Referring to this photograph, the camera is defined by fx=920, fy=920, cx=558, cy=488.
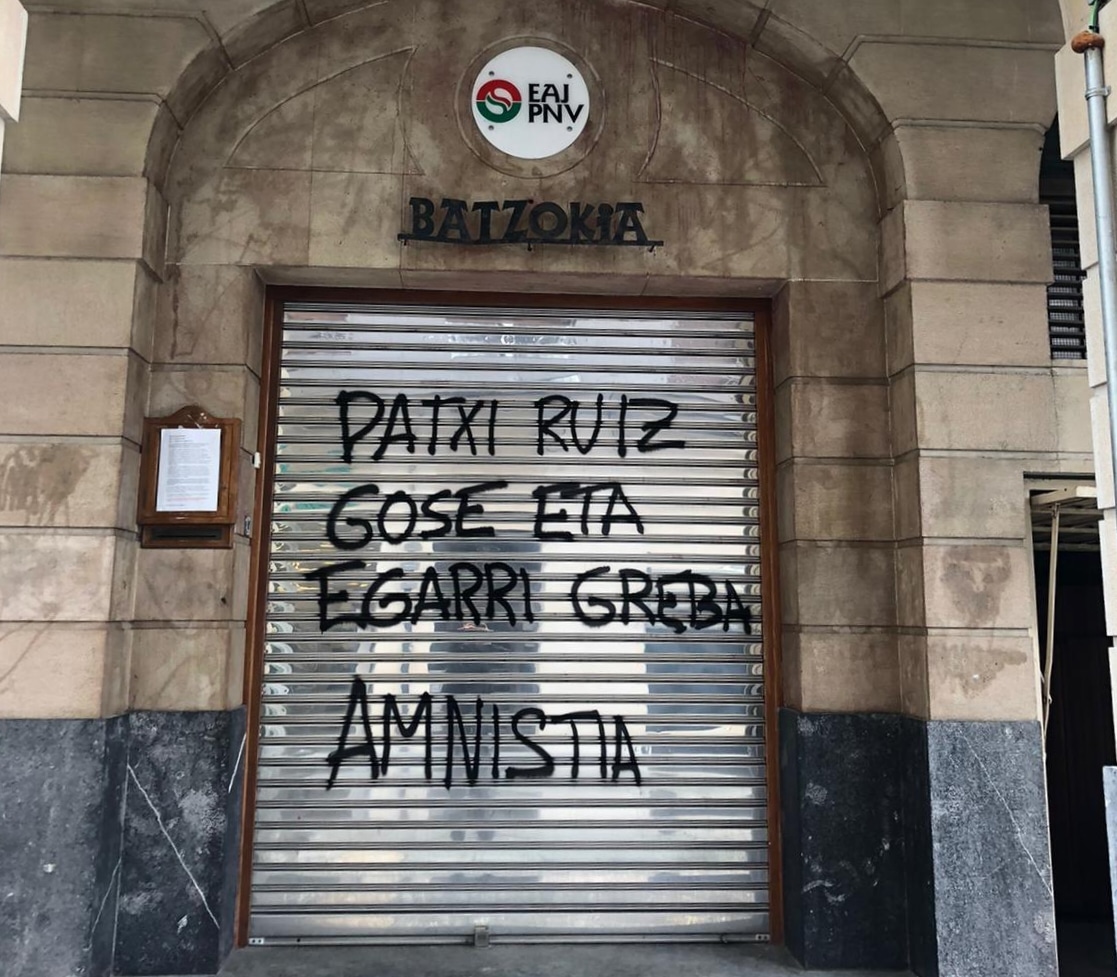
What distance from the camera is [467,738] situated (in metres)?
5.97

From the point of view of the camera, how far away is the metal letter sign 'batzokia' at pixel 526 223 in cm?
594

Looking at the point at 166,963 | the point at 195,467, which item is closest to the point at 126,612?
the point at 195,467

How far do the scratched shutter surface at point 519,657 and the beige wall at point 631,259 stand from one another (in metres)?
0.38

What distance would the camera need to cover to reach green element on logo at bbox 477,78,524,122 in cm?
611

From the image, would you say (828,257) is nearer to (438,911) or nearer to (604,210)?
(604,210)

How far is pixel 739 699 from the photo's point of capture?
6090 millimetres

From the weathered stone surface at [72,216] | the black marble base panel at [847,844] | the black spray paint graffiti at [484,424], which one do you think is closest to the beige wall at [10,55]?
the weathered stone surface at [72,216]

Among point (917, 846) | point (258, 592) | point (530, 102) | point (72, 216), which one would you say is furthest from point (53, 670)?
point (917, 846)

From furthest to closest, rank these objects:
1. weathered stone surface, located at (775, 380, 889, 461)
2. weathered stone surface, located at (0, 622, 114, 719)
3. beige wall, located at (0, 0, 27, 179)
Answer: weathered stone surface, located at (775, 380, 889, 461)
weathered stone surface, located at (0, 622, 114, 719)
beige wall, located at (0, 0, 27, 179)

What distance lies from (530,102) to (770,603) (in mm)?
3704

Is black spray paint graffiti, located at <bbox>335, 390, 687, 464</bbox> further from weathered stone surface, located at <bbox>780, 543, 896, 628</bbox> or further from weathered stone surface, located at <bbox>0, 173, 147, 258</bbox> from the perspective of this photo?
weathered stone surface, located at <bbox>0, 173, 147, 258</bbox>

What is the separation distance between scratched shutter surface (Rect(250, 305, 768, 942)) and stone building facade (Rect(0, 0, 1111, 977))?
0.23 metres

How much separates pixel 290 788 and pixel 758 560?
340 centimetres

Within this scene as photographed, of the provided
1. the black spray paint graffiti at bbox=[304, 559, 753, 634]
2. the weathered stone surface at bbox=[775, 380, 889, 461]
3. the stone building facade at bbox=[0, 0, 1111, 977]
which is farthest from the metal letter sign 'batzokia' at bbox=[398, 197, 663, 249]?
the black spray paint graffiti at bbox=[304, 559, 753, 634]
